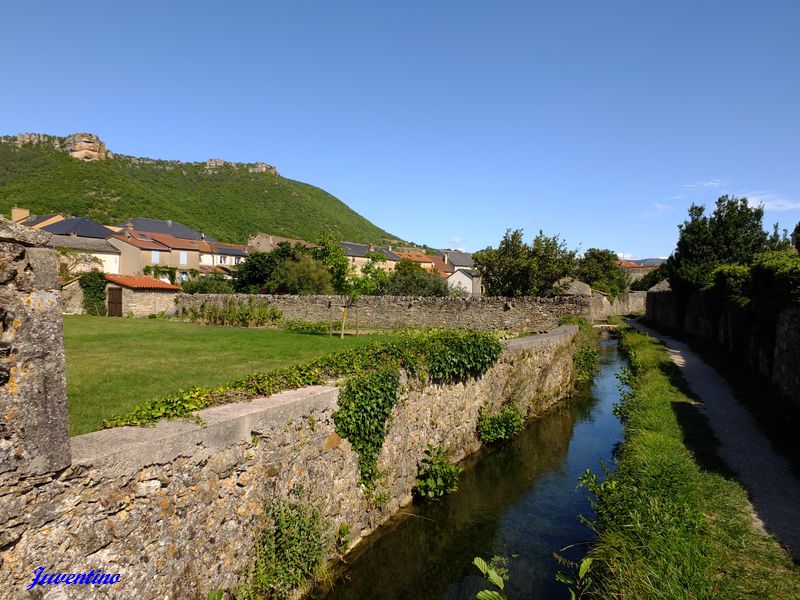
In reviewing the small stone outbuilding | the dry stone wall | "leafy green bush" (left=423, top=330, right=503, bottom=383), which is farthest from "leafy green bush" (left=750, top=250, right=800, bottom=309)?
the small stone outbuilding

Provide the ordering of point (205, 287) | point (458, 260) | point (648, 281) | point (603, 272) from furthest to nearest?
point (458, 260) < point (648, 281) < point (603, 272) < point (205, 287)

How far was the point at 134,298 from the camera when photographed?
30.4m

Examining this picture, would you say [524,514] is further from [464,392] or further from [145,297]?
[145,297]

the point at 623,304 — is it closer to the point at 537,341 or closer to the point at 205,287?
the point at 205,287

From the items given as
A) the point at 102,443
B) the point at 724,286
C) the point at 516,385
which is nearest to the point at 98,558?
the point at 102,443

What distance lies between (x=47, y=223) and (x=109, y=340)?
138ft

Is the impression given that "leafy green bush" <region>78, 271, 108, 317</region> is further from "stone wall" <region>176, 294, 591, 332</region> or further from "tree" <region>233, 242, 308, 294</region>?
"tree" <region>233, 242, 308, 294</region>

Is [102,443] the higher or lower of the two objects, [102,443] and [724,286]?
the lower

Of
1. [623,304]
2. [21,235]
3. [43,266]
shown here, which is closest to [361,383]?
[43,266]

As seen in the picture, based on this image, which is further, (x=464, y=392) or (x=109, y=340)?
(x=109, y=340)

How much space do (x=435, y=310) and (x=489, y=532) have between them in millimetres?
16950

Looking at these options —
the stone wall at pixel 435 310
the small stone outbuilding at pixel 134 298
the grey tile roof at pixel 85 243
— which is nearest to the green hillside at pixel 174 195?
the grey tile roof at pixel 85 243

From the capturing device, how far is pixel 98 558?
3.17m

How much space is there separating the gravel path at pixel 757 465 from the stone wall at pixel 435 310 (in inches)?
306
